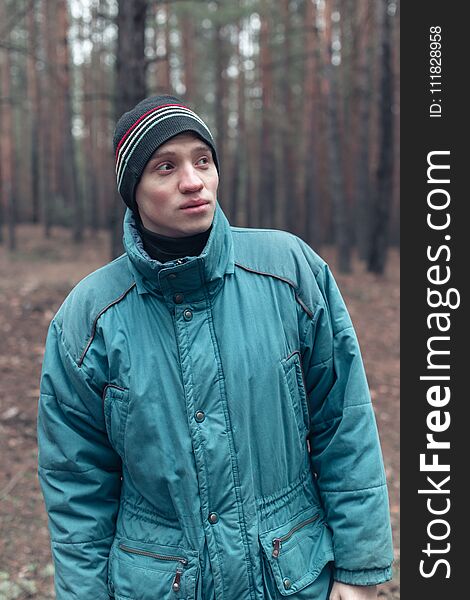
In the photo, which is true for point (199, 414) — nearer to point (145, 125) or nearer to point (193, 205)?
point (193, 205)

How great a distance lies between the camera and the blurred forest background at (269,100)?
14820mm

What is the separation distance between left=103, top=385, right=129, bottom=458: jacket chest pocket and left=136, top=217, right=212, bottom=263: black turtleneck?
0.44 m

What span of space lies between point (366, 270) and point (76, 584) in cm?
1373

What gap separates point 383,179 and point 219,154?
13.4ft

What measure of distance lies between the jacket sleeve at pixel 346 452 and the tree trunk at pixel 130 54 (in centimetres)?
536

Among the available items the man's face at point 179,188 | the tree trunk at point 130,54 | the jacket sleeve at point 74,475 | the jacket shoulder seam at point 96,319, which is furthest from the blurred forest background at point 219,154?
the man's face at point 179,188

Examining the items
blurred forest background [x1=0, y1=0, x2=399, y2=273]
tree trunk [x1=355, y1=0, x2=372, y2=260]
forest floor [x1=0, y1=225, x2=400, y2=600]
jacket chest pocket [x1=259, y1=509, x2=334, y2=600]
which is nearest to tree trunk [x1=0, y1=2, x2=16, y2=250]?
blurred forest background [x1=0, y1=0, x2=399, y2=273]

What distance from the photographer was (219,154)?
16094 millimetres

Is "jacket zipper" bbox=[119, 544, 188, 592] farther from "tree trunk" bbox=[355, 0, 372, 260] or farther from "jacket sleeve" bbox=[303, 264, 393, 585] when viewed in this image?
"tree trunk" bbox=[355, 0, 372, 260]

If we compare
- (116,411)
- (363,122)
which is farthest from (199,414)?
(363,122)

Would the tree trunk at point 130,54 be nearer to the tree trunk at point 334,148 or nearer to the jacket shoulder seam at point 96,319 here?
the jacket shoulder seam at point 96,319

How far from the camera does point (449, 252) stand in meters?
4.99

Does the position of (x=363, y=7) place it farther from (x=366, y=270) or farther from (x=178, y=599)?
(x=178, y=599)

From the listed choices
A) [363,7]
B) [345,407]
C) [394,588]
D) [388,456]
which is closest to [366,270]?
[363,7]
